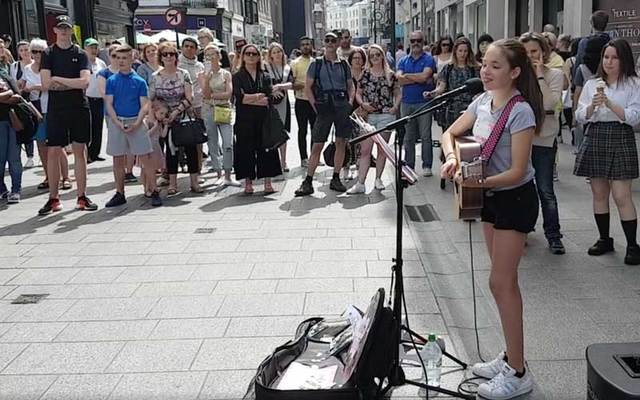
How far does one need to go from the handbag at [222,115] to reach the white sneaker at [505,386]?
642 centimetres

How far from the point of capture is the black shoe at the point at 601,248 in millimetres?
5746

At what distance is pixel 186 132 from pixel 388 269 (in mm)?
3887

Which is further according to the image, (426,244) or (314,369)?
(426,244)

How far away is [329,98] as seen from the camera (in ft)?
28.8

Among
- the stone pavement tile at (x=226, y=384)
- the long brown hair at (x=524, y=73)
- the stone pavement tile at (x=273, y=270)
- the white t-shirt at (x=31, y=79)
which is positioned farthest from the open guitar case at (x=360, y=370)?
the white t-shirt at (x=31, y=79)

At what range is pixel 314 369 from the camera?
3330 millimetres

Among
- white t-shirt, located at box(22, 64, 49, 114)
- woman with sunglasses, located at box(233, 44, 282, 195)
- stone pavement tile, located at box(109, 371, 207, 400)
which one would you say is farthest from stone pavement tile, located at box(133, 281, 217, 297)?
white t-shirt, located at box(22, 64, 49, 114)

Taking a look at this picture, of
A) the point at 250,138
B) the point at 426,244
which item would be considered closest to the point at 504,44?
the point at 426,244

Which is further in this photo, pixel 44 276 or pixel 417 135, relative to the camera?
pixel 417 135

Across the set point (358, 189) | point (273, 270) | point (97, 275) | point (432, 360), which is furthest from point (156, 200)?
point (432, 360)

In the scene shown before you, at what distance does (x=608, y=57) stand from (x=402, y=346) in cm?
298

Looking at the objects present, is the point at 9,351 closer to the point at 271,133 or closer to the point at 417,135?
the point at 271,133

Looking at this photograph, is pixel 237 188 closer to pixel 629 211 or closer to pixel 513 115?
pixel 629 211

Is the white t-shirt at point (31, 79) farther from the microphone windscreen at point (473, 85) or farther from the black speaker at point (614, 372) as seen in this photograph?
the black speaker at point (614, 372)
